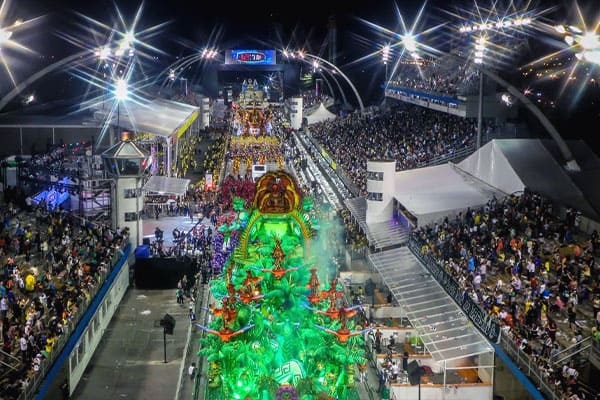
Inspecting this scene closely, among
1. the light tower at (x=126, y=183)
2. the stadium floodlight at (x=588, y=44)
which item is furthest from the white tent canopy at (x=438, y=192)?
the light tower at (x=126, y=183)

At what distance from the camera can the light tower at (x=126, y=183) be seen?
1515 inches

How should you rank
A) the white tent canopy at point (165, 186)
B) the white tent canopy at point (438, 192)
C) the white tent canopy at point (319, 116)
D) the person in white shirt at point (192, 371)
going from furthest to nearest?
the white tent canopy at point (319, 116), the white tent canopy at point (165, 186), the white tent canopy at point (438, 192), the person in white shirt at point (192, 371)

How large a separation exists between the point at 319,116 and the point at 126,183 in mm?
60363

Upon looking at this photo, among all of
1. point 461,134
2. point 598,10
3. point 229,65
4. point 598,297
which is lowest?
point 598,297

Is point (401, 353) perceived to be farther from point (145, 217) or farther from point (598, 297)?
point (145, 217)

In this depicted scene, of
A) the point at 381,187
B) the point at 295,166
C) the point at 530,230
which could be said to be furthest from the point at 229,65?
the point at 530,230

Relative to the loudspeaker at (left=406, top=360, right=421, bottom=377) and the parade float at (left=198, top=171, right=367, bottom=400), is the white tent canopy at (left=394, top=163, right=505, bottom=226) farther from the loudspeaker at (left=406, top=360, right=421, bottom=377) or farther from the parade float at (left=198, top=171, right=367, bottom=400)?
the parade float at (left=198, top=171, right=367, bottom=400)

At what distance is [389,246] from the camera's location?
37.2 m

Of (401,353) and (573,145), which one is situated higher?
(573,145)

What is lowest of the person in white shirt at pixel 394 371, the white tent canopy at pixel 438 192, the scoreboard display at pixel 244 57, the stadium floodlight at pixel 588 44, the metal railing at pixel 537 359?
the person in white shirt at pixel 394 371

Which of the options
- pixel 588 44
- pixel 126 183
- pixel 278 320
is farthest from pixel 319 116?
pixel 278 320

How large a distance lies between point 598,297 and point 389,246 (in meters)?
13.9

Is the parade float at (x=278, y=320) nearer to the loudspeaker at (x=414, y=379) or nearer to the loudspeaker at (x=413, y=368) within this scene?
the loudspeaker at (x=414, y=379)

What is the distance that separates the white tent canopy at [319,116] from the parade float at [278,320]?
7971 cm
